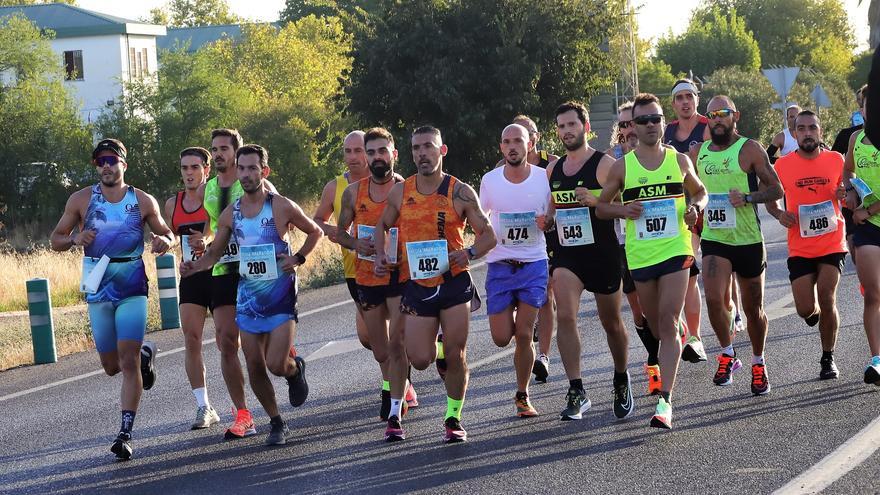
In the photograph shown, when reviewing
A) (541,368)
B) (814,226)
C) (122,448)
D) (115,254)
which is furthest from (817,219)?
(122,448)

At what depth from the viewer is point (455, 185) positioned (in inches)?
362

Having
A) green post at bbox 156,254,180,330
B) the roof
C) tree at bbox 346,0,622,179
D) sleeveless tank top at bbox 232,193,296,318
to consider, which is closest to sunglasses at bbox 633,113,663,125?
sleeveless tank top at bbox 232,193,296,318

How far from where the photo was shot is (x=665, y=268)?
30.3ft

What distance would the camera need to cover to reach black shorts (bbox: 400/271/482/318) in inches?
359

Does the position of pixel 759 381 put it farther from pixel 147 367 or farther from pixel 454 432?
pixel 147 367

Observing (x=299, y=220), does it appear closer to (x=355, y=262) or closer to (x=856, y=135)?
(x=355, y=262)

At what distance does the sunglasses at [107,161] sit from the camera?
9.85m

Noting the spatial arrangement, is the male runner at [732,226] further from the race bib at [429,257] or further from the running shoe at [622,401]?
the race bib at [429,257]

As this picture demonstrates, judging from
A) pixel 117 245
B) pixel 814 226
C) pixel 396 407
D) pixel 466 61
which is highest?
pixel 466 61

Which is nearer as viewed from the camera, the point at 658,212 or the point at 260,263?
the point at 658,212

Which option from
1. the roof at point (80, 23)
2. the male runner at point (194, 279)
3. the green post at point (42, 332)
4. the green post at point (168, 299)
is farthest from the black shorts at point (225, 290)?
the roof at point (80, 23)

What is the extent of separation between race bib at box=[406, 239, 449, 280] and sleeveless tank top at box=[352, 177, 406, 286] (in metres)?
0.69

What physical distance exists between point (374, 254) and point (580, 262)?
1.36 m

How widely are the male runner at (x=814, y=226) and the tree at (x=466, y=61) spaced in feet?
67.8
